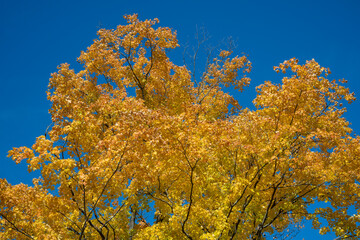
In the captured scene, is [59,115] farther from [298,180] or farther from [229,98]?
[229,98]

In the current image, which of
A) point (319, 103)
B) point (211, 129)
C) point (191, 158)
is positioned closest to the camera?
point (191, 158)

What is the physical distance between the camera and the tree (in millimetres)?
9883

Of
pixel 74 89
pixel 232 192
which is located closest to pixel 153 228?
pixel 232 192

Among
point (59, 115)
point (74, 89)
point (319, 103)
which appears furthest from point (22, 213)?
point (319, 103)

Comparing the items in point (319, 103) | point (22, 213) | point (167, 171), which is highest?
point (319, 103)

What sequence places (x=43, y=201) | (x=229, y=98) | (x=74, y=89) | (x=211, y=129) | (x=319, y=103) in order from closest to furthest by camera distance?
(x=43, y=201), (x=211, y=129), (x=319, y=103), (x=74, y=89), (x=229, y=98)

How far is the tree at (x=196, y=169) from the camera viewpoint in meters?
9.88

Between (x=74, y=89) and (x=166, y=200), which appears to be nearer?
(x=166, y=200)

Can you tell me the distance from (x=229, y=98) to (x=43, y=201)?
1415cm

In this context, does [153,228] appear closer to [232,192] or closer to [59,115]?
[232,192]

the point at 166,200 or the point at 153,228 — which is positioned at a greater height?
the point at 166,200

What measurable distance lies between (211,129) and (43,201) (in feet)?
20.7

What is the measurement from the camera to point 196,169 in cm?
1145

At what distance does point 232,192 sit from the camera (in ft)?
37.5
